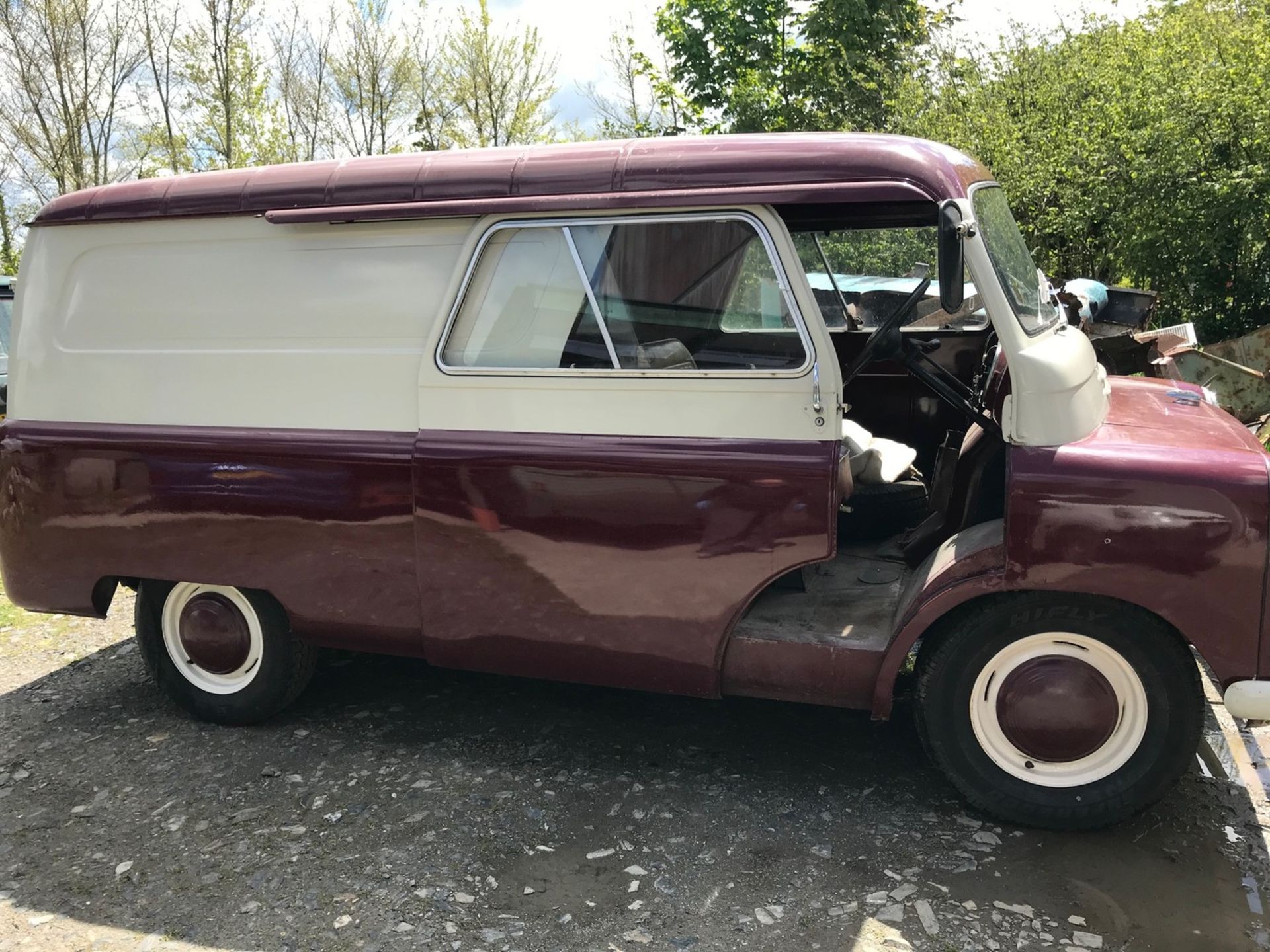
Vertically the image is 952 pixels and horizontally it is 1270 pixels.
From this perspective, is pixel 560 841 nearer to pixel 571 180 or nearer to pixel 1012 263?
pixel 571 180

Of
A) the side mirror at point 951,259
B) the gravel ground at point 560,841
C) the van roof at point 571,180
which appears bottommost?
the gravel ground at point 560,841

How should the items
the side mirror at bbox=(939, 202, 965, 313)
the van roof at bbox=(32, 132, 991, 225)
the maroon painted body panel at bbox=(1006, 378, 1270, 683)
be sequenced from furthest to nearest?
the van roof at bbox=(32, 132, 991, 225)
the side mirror at bbox=(939, 202, 965, 313)
the maroon painted body panel at bbox=(1006, 378, 1270, 683)

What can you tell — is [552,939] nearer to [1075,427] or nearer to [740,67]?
[1075,427]

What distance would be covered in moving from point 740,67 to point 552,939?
21795 mm

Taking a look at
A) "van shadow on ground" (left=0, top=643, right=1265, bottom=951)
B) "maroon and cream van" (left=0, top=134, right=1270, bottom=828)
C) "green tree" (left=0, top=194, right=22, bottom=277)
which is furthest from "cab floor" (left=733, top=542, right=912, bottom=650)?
"green tree" (left=0, top=194, right=22, bottom=277)

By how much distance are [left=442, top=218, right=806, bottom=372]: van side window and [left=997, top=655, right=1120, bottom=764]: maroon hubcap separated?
125cm

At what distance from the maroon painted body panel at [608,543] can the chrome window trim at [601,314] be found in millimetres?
223

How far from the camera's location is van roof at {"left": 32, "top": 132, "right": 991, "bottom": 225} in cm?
321

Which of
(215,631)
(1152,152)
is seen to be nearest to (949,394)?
(215,631)

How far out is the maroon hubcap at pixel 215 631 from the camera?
4234mm

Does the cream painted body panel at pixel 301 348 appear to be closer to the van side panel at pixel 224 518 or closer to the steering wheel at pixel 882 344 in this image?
the van side panel at pixel 224 518

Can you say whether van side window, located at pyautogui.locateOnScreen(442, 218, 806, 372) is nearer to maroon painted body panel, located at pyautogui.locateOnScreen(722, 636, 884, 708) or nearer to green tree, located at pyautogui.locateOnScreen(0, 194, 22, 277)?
maroon painted body panel, located at pyautogui.locateOnScreen(722, 636, 884, 708)

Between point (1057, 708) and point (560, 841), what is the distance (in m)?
1.66

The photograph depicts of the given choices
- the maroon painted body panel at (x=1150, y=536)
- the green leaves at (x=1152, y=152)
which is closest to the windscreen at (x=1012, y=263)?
the maroon painted body panel at (x=1150, y=536)
